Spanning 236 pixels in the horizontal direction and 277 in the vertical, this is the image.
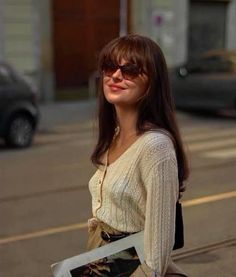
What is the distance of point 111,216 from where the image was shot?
214 cm

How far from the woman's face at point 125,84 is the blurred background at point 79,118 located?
27 cm

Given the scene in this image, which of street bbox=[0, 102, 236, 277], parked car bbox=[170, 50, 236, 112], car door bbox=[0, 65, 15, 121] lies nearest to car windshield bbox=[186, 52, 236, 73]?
parked car bbox=[170, 50, 236, 112]

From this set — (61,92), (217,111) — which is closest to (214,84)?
(217,111)

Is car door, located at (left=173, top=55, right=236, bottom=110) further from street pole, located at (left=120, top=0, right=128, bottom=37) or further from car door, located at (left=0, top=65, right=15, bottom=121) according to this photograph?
car door, located at (left=0, top=65, right=15, bottom=121)

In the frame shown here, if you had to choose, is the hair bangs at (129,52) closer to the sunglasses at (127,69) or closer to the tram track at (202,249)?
the sunglasses at (127,69)

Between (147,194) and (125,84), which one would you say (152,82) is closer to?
(125,84)

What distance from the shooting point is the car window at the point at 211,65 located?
15492mm

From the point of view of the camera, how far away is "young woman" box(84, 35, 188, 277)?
1.99 metres

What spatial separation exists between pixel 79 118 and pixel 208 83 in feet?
10.6

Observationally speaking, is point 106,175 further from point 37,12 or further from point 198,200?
point 37,12

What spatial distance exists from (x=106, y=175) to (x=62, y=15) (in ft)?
56.1

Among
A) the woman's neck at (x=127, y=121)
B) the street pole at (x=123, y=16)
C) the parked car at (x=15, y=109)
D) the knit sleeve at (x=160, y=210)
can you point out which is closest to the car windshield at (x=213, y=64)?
the street pole at (x=123, y=16)

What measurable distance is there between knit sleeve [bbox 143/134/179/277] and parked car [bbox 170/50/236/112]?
13114mm

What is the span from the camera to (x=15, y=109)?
1101 centimetres
